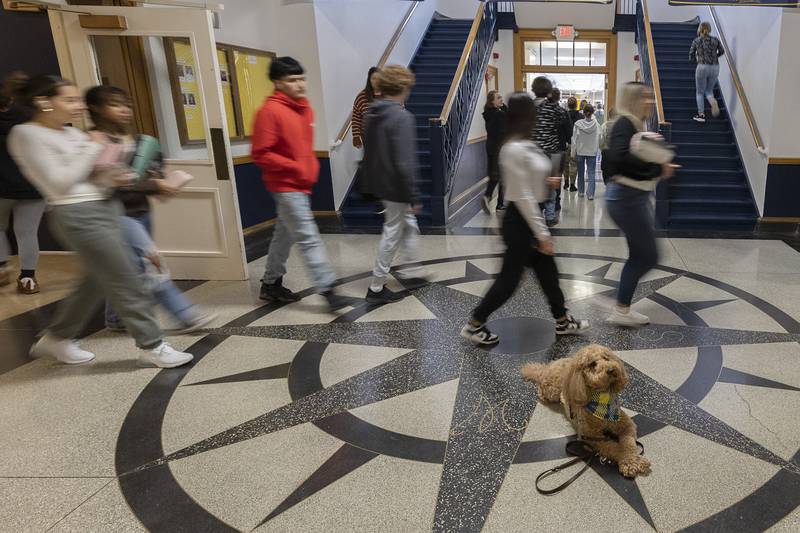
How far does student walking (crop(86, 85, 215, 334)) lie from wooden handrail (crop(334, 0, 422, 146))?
373 cm

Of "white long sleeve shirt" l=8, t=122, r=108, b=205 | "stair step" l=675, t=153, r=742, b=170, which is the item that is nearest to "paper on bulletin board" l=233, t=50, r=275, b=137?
"white long sleeve shirt" l=8, t=122, r=108, b=205

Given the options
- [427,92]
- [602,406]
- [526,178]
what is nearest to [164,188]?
[526,178]

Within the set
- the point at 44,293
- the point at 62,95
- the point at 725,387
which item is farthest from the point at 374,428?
the point at 44,293

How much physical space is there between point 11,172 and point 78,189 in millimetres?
2216

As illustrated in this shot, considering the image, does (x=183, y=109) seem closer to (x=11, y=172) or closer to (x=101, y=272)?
(x=11, y=172)

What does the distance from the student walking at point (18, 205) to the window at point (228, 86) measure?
3.85ft

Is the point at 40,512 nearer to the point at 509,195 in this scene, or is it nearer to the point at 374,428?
the point at 374,428

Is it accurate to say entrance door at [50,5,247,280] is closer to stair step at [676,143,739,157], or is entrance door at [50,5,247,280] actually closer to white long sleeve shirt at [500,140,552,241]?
white long sleeve shirt at [500,140,552,241]

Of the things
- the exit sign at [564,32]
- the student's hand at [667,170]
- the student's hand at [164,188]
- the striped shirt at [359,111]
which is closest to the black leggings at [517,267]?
the student's hand at [667,170]

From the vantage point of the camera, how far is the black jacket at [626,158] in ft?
9.00

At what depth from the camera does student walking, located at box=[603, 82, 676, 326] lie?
2.75 metres

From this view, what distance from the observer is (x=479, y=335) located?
2883 mm

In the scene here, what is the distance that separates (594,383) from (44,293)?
423cm

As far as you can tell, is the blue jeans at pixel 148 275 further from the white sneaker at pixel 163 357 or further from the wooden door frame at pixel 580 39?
the wooden door frame at pixel 580 39
